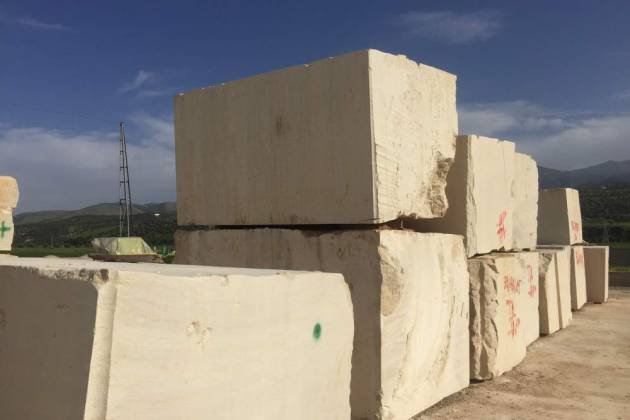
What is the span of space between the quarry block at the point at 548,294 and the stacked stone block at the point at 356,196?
228cm

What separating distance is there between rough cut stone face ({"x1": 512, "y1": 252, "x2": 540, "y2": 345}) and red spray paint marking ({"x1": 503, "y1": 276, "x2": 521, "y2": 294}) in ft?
0.17

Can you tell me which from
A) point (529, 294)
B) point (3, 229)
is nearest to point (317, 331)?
point (529, 294)

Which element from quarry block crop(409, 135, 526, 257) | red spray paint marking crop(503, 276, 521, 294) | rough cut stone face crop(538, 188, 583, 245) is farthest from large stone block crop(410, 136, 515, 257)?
rough cut stone face crop(538, 188, 583, 245)

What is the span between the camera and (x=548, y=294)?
18.8 feet

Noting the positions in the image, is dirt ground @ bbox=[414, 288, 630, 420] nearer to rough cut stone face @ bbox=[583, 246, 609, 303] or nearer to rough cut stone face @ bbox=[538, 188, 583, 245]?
rough cut stone face @ bbox=[538, 188, 583, 245]

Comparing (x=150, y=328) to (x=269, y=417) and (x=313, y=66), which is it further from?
(x=313, y=66)

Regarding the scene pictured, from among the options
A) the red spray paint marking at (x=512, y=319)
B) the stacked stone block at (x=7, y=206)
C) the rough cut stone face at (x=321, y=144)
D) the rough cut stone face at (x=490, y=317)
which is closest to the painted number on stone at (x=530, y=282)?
the red spray paint marking at (x=512, y=319)

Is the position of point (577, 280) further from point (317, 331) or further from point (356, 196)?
point (317, 331)

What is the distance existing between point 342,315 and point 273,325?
37 centimetres

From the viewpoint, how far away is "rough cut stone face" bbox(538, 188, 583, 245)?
841 cm

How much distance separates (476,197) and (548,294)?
7.66ft

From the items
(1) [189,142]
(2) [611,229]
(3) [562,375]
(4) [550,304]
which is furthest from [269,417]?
(2) [611,229]

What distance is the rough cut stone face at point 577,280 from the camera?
7.73m

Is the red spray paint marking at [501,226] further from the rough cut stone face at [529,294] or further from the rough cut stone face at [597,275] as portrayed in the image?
the rough cut stone face at [597,275]
